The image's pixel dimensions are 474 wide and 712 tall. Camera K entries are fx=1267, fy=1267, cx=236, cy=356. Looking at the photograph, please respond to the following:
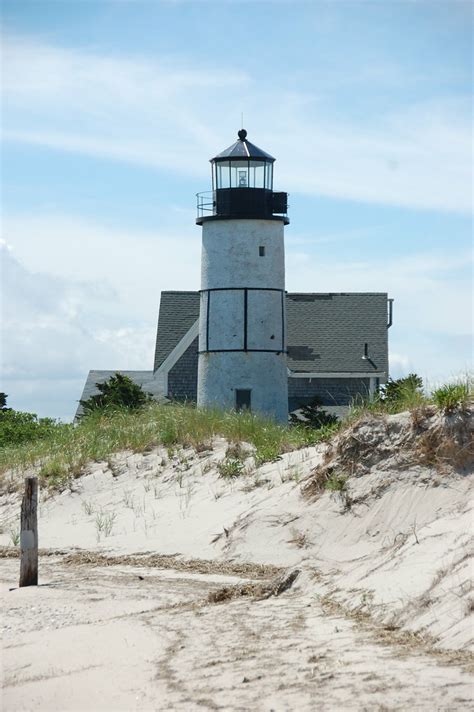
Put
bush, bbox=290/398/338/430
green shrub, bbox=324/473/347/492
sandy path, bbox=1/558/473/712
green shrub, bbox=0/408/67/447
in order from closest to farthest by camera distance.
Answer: sandy path, bbox=1/558/473/712
green shrub, bbox=324/473/347/492
green shrub, bbox=0/408/67/447
bush, bbox=290/398/338/430

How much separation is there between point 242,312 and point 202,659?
26.3 m

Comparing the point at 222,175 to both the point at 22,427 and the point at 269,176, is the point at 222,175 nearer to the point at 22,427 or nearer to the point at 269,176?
the point at 269,176

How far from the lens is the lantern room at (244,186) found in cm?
3641

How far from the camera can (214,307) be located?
3625 centimetres

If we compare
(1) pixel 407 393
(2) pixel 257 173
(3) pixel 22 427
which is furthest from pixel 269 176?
(1) pixel 407 393

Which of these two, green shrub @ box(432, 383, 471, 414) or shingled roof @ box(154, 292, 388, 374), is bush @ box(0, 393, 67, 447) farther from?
green shrub @ box(432, 383, 471, 414)

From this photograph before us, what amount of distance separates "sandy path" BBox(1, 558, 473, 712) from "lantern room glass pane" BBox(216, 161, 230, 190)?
24097 millimetres

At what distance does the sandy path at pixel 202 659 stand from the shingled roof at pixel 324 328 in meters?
28.2

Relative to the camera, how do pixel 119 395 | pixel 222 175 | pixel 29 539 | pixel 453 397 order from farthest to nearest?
pixel 222 175 < pixel 119 395 < pixel 453 397 < pixel 29 539

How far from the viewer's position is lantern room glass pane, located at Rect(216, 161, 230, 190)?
36.8 metres

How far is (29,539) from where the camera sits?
1505 cm

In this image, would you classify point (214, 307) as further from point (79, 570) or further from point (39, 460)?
point (79, 570)

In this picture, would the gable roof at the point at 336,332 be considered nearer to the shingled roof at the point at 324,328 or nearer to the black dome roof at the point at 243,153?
the shingled roof at the point at 324,328

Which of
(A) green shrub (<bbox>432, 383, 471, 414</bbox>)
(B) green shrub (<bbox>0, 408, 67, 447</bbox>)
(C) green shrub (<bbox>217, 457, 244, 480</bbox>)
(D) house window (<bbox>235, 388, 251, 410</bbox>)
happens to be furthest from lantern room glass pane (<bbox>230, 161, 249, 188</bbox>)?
(A) green shrub (<bbox>432, 383, 471, 414</bbox>)
